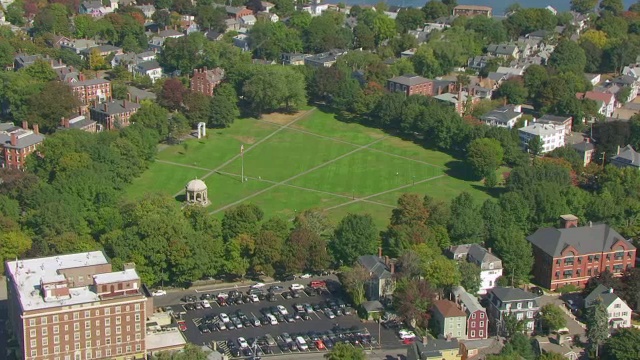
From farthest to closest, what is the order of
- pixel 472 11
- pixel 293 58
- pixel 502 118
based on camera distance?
pixel 472 11, pixel 293 58, pixel 502 118

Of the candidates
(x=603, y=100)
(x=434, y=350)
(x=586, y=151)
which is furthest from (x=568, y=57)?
(x=434, y=350)

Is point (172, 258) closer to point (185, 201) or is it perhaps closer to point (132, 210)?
point (132, 210)

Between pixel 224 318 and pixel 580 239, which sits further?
pixel 580 239

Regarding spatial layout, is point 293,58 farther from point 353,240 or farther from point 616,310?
point 616,310

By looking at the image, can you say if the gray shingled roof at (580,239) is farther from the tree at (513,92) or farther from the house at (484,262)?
the tree at (513,92)

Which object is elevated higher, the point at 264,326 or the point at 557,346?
the point at 264,326

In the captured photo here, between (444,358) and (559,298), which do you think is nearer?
(444,358)

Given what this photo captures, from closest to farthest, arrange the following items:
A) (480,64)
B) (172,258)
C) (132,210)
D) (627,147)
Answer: (172,258), (132,210), (627,147), (480,64)

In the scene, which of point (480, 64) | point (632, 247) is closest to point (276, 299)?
point (632, 247)
